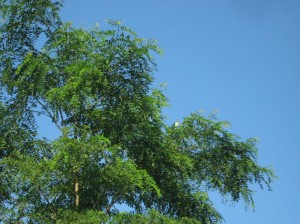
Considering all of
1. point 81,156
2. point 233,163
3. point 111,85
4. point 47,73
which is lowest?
point 81,156

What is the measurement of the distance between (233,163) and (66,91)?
4.63 metres

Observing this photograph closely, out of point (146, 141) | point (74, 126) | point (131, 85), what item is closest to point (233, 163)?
point (146, 141)

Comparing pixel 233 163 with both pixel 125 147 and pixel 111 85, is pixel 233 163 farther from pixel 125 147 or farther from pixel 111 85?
pixel 111 85

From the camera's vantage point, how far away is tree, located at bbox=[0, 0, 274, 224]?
39.3ft

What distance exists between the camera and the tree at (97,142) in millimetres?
11992

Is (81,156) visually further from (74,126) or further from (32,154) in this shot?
(32,154)

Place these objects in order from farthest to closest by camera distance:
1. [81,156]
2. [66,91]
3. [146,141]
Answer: [146,141]
[66,91]
[81,156]

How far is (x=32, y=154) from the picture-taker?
534 inches

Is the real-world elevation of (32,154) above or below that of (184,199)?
above

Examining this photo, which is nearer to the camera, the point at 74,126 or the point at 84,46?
the point at 74,126

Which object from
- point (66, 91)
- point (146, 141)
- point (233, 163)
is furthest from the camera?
point (233, 163)

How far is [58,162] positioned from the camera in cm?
1198

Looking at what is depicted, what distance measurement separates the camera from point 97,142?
1180cm

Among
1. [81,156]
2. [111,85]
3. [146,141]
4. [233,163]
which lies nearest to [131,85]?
[111,85]
